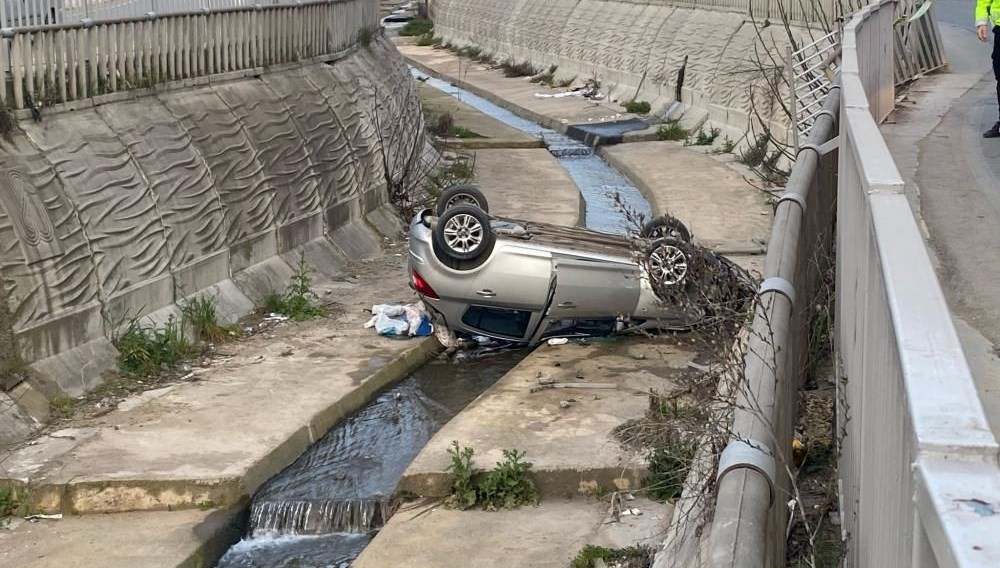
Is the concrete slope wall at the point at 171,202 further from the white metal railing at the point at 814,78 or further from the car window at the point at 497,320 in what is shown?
the white metal railing at the point at 814,78

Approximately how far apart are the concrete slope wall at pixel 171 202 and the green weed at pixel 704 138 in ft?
34.7

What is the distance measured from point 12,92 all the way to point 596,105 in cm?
2612

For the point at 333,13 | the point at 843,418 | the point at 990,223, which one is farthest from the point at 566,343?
the point at 333,13

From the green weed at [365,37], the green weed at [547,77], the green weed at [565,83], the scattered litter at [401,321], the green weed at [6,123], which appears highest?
the green weed at [6,123]

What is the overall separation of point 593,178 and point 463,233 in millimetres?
14635

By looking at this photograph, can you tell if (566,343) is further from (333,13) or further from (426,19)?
(426,19)

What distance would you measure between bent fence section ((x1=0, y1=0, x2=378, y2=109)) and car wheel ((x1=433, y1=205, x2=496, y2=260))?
3930 millimetres

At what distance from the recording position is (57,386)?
38.2 ft

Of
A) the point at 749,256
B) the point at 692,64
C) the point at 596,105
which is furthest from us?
the point at 596,105

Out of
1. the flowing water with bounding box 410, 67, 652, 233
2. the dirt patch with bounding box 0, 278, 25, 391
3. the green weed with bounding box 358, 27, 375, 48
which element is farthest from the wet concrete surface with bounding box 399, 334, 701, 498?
the green weed with bounding box 358, 27, 375, 48

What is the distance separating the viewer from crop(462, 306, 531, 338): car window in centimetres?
1383

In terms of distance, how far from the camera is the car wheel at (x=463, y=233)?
13.3 meters

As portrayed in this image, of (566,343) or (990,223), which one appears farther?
(566,343)

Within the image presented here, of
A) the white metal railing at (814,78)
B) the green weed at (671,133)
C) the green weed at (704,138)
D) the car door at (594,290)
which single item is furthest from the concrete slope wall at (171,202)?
the green weed at (671,133)
